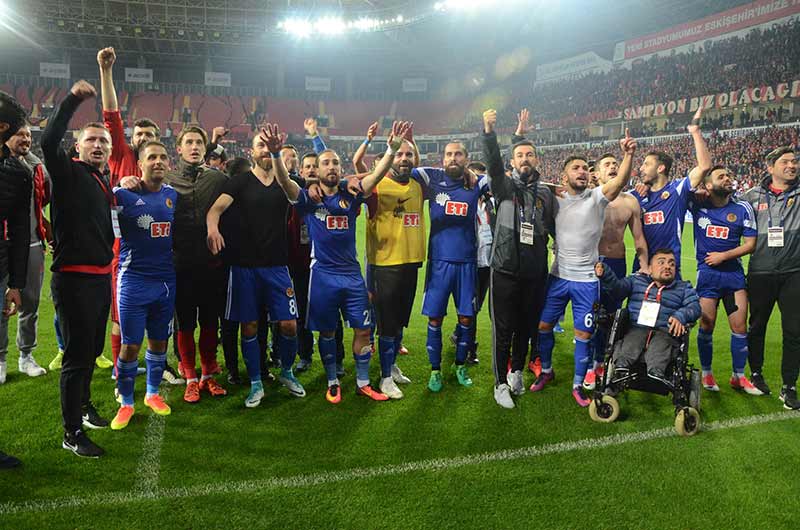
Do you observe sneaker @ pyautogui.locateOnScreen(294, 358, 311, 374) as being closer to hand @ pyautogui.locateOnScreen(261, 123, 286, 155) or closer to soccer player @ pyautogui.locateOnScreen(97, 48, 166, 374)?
soccer player @ pyautogui.locateOnScreen(97, 48, 166, 374)

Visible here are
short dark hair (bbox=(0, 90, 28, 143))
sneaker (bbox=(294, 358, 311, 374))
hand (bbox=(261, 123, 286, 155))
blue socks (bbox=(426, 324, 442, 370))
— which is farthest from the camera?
sneaker (bbox=(294, 358, 311, 374))

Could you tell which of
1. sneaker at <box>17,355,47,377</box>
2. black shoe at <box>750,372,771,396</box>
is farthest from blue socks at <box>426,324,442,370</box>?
sneaker at <box>17,355,47,377</box>

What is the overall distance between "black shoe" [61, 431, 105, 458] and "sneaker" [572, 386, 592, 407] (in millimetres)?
3807

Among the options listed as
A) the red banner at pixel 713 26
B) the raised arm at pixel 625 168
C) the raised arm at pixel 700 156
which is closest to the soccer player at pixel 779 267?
the raised arm at pixel 700 156

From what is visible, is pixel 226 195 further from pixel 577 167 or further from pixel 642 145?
pixel 642 145

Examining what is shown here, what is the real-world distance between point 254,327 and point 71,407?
148 centimetres

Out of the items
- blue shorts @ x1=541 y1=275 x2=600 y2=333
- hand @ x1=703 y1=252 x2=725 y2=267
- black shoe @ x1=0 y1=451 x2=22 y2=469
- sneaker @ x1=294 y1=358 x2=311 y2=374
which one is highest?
hand @ x1=703 y1=252 x2=725 y2=267

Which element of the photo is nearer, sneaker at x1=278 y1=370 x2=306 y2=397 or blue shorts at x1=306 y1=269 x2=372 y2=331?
blue shorts at x1=306 y1=269 x2=372 y2=331

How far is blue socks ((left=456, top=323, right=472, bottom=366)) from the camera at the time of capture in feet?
17.0

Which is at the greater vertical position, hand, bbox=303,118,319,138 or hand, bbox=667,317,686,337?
hand, bbox=303,118,319,138

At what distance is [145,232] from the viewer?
166 inches

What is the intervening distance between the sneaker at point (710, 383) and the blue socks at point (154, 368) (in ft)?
16.4

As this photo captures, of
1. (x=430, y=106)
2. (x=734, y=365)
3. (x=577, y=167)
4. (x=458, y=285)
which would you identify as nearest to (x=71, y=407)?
(x=458, y=285)

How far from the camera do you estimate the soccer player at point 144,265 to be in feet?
13.8
